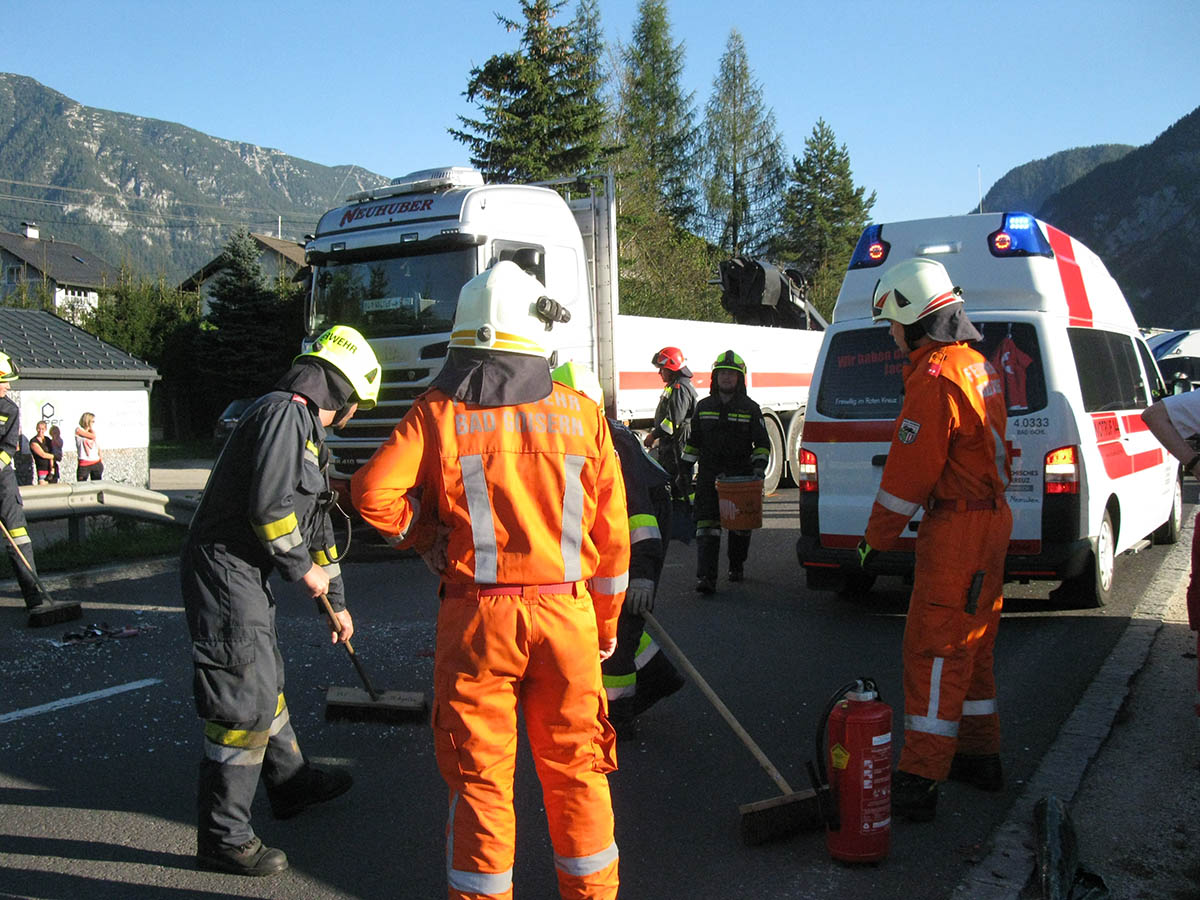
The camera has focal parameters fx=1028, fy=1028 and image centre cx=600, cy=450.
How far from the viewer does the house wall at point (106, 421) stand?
19.0 m

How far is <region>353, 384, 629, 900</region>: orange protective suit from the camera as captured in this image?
8.94ft

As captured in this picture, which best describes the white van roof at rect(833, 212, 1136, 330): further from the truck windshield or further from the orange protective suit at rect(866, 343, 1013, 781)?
the truck windshield

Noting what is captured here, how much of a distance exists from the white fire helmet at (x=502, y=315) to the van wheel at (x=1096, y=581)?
5.03 m

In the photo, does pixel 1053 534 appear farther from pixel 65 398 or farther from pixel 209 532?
pixel 65 398

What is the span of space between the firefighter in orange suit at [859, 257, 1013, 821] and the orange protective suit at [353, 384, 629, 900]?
158cm

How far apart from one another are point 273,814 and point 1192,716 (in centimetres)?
434

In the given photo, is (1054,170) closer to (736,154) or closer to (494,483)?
(736,154)

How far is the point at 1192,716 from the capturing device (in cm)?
507

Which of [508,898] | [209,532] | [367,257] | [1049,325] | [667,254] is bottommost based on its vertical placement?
[508,898]

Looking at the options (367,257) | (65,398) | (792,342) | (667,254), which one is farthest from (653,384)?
(667,254)

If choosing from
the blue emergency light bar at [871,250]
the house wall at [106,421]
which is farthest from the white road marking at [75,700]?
the house wall at [106,421]

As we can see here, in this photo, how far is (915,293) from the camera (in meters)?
4.16

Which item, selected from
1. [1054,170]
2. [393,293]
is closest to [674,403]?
[393,293]

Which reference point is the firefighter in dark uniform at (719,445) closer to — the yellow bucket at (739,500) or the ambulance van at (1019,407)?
the yellow bucket at (739,500)
